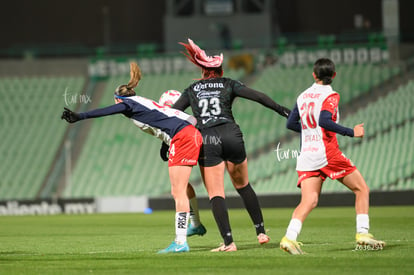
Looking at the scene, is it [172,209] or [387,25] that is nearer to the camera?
[172,209]

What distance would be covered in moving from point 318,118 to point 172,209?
1451 cm

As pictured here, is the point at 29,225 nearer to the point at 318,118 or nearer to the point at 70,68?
the point at 318,118

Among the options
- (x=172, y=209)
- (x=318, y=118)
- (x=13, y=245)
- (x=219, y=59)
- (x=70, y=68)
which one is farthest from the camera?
(x=70, y=68)

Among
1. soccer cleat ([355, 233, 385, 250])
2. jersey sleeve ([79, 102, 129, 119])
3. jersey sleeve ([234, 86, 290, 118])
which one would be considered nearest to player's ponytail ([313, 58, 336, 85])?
jersey sleeve ([234, 86, 290, 118])

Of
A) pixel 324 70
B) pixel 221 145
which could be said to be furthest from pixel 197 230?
pixel 324 70

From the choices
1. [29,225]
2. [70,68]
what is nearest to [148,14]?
[70,68]

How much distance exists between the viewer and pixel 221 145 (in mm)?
9414

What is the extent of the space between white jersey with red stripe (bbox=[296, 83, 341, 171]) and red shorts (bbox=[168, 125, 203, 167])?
1159mm

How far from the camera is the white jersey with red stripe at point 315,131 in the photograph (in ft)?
28.6

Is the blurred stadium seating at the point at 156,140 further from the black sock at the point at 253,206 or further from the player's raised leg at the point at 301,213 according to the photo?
the player's raised leg at the point at 301,213

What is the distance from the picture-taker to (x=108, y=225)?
645 inches

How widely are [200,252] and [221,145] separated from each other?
120 cm

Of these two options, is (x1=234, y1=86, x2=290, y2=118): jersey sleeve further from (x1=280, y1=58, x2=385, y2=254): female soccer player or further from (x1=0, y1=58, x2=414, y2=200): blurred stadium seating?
(x1=0, y1=58, x2=414, y2=200): blurred stadium seating

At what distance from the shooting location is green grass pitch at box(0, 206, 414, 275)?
7.51 m
